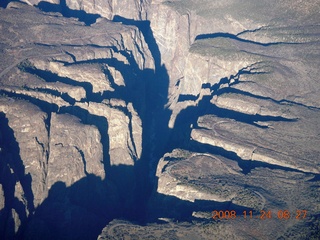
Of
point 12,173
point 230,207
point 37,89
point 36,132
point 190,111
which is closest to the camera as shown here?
point 230,207

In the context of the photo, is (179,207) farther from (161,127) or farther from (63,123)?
(161,127)

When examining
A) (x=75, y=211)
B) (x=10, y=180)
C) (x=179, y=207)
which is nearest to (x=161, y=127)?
(x=75, y=211)

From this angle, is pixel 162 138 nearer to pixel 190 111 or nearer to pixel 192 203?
pixel 190 111

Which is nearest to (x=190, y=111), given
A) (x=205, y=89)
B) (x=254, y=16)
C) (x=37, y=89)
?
(x=205, y=89)

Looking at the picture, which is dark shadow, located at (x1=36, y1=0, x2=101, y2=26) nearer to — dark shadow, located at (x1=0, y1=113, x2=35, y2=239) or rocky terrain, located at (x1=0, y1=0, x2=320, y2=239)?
rocky terrain, located at (x1=0, y1=0, x2=320, y2=239)

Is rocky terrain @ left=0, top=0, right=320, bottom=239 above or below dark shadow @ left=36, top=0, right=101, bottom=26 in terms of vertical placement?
below
